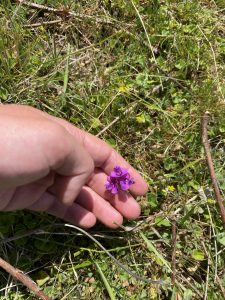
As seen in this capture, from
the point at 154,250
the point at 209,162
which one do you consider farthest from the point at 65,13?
the point at 154,250

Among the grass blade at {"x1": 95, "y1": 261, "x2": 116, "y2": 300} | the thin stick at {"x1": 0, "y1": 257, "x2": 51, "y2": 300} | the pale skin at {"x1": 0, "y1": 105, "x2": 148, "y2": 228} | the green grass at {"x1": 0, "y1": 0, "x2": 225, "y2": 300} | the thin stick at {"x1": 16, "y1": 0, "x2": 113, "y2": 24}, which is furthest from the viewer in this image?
the thin stick at {"x1": 16, "y1": 0, "x2": 113, "y2": 24}

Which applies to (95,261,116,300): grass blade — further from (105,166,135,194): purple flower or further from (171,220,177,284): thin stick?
(105,166,135,194): purple flower

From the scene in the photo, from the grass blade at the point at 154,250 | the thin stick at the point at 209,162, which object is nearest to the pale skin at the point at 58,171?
the grass blade at the point at 154,250

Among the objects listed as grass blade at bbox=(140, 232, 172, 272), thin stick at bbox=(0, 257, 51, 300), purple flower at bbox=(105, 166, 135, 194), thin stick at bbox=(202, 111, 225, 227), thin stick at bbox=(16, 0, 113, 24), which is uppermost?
thin stick at bbox=(16, 0, 113, 24)

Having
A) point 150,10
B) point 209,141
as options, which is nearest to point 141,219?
point 209,141

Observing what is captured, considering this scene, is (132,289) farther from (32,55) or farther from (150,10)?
(150,10)

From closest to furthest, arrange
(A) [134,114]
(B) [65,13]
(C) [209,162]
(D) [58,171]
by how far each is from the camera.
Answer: (D) [58,171] → (C) [209,162] → (A) [134,114] → (B) [65,13]

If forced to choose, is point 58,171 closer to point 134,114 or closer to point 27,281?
point 27,281

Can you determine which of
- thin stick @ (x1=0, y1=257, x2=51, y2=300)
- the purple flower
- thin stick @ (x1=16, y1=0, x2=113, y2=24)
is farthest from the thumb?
thin stick @ (x1=16, y1=0, x2=113, y2=24)
